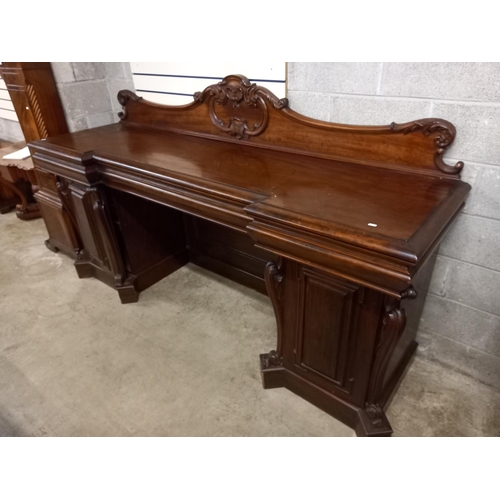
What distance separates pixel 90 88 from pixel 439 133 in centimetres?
199

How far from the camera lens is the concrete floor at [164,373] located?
1.46m

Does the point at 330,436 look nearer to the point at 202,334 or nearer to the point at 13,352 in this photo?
the point at 202,334

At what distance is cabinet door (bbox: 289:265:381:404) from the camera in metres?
1.15

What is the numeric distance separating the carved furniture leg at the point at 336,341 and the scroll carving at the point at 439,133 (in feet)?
1.75

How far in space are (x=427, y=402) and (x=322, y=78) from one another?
1370mm

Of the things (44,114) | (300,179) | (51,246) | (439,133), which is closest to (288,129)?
(300,179)

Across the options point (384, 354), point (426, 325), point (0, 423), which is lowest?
point (0, 423)

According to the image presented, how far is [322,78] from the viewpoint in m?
1.46

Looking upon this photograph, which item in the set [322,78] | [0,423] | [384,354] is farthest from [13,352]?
[322,78]

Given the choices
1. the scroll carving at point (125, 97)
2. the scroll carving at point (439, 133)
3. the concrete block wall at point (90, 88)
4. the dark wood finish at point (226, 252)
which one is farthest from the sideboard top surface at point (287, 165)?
the dark wood finish at point (226, 252)

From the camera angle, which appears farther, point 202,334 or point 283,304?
point 202,334

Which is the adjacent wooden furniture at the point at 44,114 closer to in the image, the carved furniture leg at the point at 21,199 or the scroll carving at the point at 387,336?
the carved furniture leg at the point at 21,199

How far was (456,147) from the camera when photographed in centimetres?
126

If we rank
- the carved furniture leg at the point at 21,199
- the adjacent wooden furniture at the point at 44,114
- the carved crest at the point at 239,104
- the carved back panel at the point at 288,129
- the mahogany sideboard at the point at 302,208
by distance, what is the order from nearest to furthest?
1. the mahogany sideboard at the point at 302,208
2. the carved back panel at the point at 288,129
3. the carved crest at the point at 239,104
4. the adjacent wooden furniture at the point at 44,114
5. the carved furniture leg at the point at 21,199
